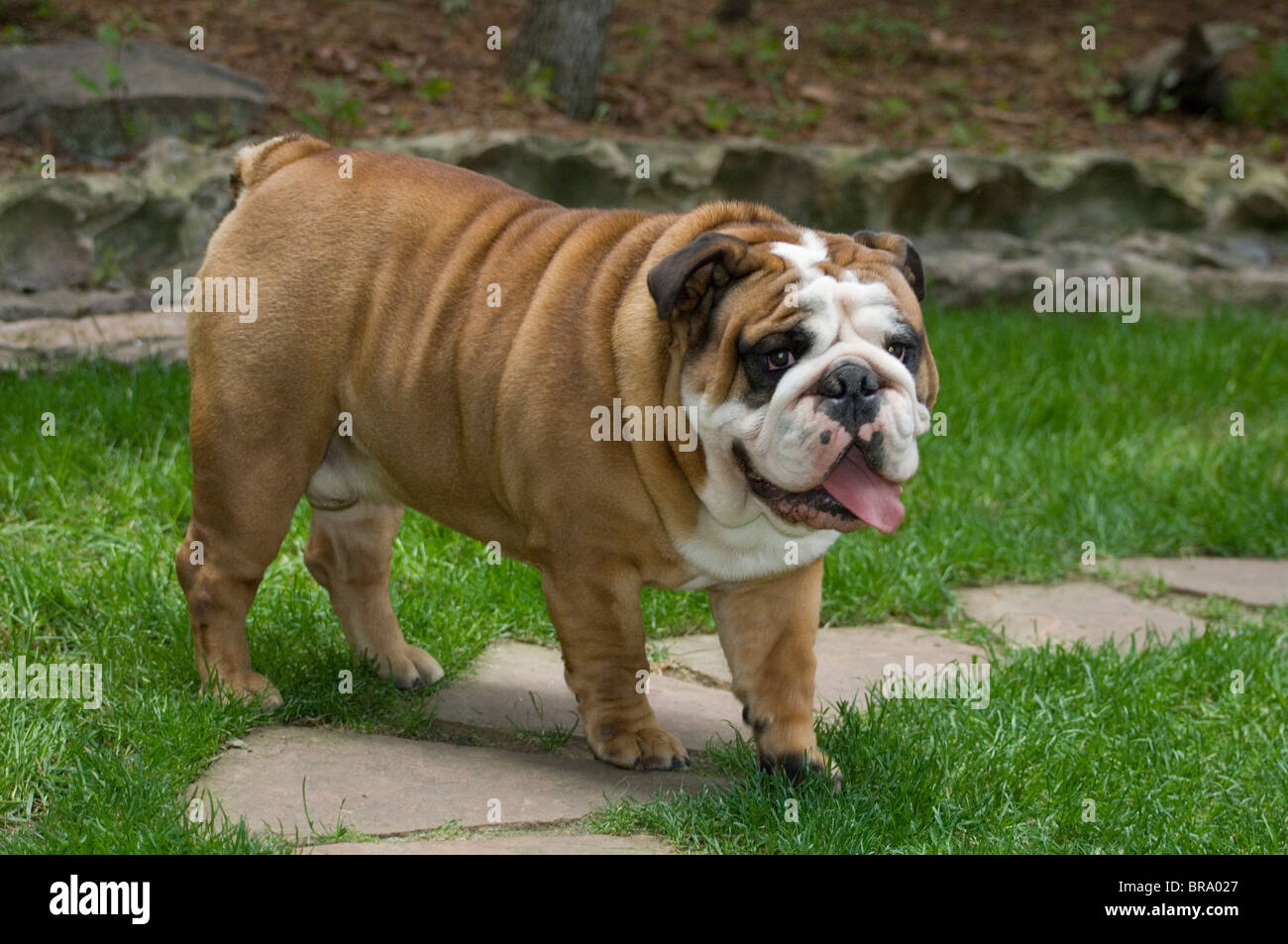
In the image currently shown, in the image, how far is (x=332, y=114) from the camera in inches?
315

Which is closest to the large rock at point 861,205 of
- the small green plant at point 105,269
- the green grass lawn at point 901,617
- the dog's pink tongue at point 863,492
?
the small green plant at point 105,269

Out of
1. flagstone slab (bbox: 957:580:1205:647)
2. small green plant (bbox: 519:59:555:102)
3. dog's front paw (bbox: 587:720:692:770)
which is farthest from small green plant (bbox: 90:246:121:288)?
dog's front paw (bbox: 587:720:692:770)

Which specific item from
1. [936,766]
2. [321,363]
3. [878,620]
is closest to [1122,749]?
[936,766]

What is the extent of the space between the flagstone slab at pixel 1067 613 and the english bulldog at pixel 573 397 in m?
1.50

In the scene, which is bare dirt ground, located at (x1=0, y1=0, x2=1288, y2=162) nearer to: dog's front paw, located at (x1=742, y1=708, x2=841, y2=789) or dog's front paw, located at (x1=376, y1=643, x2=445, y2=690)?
dog's front paw, located at (x1=376, y1=643, x2=445, y2=690)

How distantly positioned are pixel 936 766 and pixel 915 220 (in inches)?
234

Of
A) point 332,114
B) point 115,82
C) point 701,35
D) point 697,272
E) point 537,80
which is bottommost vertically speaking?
point 697,272

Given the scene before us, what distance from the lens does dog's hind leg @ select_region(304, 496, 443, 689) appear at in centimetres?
423

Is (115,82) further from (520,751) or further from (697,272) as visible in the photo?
(697,272)

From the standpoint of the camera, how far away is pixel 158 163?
734 centimetres

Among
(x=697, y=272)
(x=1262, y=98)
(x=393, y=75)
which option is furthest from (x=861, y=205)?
(x=697, y=272)

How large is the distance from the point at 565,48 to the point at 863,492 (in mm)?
6318

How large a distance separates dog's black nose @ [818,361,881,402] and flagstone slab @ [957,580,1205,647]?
6.11ft

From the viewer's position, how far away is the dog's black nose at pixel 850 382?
319 centimetres
